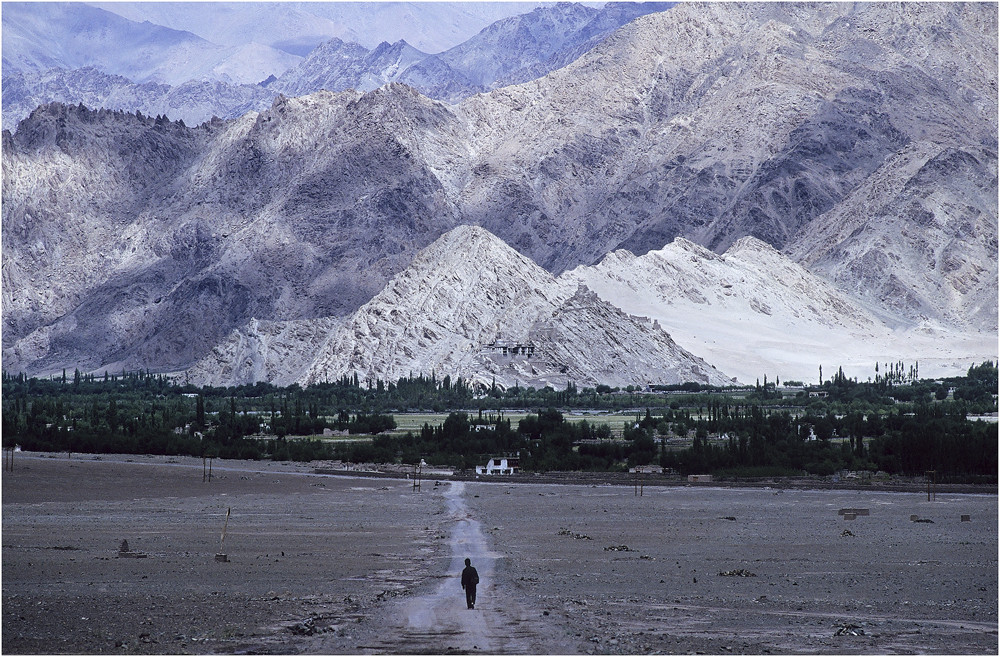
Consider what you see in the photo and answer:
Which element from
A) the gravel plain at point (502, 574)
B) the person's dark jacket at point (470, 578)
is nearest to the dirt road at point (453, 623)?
the gravel plain at point (502, 574)

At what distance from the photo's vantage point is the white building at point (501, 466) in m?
94.7

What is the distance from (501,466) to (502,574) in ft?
187

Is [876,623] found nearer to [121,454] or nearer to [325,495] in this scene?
[325,495]

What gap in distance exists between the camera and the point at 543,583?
39.1m

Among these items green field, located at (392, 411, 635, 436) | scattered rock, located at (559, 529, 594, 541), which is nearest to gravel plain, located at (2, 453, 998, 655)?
scattered rock, located at (559, 529, 594, 541)

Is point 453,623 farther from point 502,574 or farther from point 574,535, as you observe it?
point 574,535

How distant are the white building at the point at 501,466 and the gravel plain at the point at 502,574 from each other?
817 inches

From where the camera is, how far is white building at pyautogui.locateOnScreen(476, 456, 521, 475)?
94688 mm

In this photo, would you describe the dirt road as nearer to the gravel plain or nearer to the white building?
the gravel plain

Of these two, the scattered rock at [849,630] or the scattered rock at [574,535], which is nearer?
the scattered rock at [849,630]

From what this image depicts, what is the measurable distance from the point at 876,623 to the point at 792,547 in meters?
16.5

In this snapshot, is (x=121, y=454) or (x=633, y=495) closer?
(x=633, y=495)

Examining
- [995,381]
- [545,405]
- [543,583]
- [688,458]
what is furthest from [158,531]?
[995,381]

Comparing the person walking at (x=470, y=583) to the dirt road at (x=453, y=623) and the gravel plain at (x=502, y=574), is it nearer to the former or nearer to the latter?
the dirt road at (x=453, y=623)
